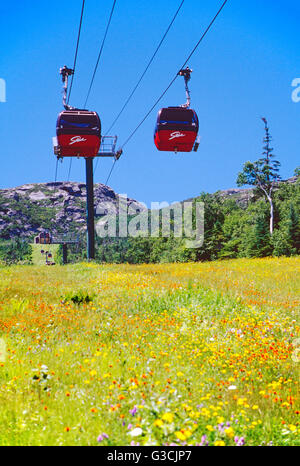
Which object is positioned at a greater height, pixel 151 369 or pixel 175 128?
pixel 175 128

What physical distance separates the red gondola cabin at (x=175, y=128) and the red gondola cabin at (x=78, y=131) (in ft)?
11.9

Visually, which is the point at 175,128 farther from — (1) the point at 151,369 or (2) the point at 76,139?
(1) the point at 151,369

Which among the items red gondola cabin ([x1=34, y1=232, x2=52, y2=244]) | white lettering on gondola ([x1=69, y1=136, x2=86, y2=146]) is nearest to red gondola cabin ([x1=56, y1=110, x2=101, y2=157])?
white lettering on gondola ([x1=69, y1=136, x2=86, y2=146])

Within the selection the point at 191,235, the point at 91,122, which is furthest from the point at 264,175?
the point at 91,122

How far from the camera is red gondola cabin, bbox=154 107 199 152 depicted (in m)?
17.4

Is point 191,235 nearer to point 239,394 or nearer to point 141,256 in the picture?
point 141,256

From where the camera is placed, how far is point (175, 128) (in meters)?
17.5

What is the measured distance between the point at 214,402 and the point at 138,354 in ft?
5.80

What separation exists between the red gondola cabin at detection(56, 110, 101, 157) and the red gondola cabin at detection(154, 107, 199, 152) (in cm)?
364

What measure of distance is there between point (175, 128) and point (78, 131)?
5179 millimetres

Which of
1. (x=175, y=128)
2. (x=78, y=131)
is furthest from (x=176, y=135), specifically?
(x=78, y=131)

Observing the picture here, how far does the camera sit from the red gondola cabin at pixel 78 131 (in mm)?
19062

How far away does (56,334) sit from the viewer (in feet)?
24.5

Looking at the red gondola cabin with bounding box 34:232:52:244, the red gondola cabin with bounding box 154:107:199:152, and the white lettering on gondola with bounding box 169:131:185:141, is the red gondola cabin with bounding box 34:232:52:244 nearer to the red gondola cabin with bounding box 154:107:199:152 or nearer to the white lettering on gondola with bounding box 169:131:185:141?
the red gondola cabin with bounding box 154:107:199:152
